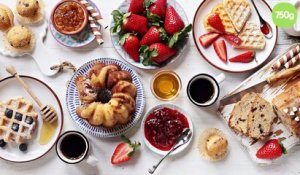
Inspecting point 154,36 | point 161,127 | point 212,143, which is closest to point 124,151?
point 161,127

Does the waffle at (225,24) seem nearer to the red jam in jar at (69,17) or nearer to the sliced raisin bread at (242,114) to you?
the sliced raisin bread at (242,114)

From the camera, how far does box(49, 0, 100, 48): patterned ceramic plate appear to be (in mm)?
2389

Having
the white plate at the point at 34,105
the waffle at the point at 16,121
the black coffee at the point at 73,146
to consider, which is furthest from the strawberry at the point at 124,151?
the waffle at the point at 16,121

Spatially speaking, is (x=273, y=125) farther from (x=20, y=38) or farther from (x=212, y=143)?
(x=20, y=38)

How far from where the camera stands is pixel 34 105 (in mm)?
2416

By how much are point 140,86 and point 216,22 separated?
0.40m

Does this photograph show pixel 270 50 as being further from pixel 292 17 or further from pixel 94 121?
pixel 94 121

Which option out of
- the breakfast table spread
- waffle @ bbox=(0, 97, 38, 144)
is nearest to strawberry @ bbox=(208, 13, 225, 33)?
the breakfast table spread

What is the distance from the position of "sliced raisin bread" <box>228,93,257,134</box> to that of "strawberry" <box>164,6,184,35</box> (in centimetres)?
38

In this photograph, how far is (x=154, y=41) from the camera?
92.2 inches

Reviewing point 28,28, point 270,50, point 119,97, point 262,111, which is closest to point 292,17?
point 270,50

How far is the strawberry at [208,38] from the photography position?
238cm

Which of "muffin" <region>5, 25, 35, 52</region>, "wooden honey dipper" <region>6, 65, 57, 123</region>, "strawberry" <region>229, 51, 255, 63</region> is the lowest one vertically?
"wooden honey dipper" <region>6, 65, 57, 123</region>

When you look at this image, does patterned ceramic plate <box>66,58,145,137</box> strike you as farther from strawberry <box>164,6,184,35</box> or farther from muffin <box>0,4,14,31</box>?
muffin <box>0,4,14,31</box>
